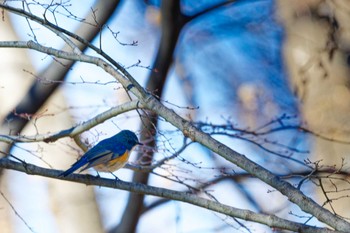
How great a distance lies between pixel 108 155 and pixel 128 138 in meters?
0.31

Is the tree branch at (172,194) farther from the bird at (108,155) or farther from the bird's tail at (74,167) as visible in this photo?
the bird at (108,155)

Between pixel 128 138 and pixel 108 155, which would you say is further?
pixel 128 138

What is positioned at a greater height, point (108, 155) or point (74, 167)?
point (108, 155)

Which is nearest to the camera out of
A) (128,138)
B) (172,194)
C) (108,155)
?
(172,194)

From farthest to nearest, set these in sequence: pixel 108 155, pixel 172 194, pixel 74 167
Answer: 1. pixel 108 155
2. pixel 74 167
3. pixel 172 194

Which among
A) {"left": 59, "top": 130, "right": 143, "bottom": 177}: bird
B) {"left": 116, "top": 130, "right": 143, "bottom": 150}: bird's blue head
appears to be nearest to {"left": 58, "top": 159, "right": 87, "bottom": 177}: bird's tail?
{"left": 59, "top": 130, "right": 143, "bottom": 177}: bird

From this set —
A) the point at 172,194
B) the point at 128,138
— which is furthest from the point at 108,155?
the point at 172,194

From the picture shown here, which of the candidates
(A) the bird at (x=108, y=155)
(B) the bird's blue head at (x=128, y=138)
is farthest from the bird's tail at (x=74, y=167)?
(B) the bird's blue head at (x=128, y=138)

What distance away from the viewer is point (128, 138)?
168 inches

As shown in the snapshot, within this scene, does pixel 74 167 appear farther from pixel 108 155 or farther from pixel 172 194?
pixel 172 194

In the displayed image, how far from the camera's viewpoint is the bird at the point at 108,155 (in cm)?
390

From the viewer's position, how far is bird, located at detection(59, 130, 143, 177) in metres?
3.90

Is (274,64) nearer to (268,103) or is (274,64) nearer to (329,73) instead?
(268,103)

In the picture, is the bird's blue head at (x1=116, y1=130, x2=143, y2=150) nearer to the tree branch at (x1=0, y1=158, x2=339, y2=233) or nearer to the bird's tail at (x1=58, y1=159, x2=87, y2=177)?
the bird's tail at (x1=58, y1=159, x2=87, y2=177)
